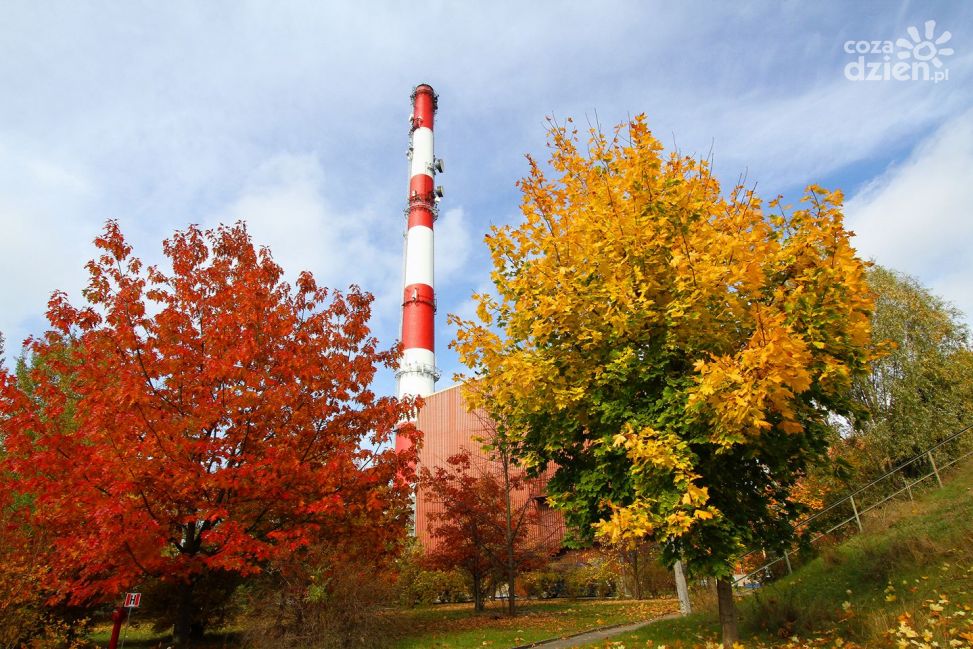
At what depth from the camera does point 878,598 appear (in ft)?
23.9

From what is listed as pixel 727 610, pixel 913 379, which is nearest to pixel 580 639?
pixel 727 610

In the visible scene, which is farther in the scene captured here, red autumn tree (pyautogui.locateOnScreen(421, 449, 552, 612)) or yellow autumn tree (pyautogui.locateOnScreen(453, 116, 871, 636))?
red autumn tree (pyautogui.locateOnScreen(421, 449, 552, 612))

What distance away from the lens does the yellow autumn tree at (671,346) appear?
561 centimetres

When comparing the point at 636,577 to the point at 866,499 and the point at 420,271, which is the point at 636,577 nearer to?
the point at 866,499

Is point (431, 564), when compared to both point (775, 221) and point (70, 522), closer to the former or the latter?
point (70, 522)

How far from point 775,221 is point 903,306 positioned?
13099 millimetres

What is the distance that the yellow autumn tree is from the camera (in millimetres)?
5605

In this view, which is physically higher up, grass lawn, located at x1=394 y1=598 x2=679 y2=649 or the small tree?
the small tree

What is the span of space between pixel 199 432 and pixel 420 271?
26.4 meters

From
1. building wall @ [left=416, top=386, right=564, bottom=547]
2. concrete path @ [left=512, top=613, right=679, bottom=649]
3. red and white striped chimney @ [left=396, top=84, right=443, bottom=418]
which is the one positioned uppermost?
red and white striped chimney @ [left=396, top=84, right=443, bottom=418]

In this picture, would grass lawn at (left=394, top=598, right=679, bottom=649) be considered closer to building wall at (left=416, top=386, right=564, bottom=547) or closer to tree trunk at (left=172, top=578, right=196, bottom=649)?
tree trunk at (left=172, top=578, right=196, bottom=649)

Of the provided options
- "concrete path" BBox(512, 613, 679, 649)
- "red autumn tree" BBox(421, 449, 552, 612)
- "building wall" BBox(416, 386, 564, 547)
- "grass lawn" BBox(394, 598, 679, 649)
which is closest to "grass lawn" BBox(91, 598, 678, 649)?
"grass lawn" BBox(394, 598, 679, 649)

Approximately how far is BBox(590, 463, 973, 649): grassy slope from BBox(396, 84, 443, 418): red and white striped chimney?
21458mm

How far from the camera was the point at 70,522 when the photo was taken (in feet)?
24.7
